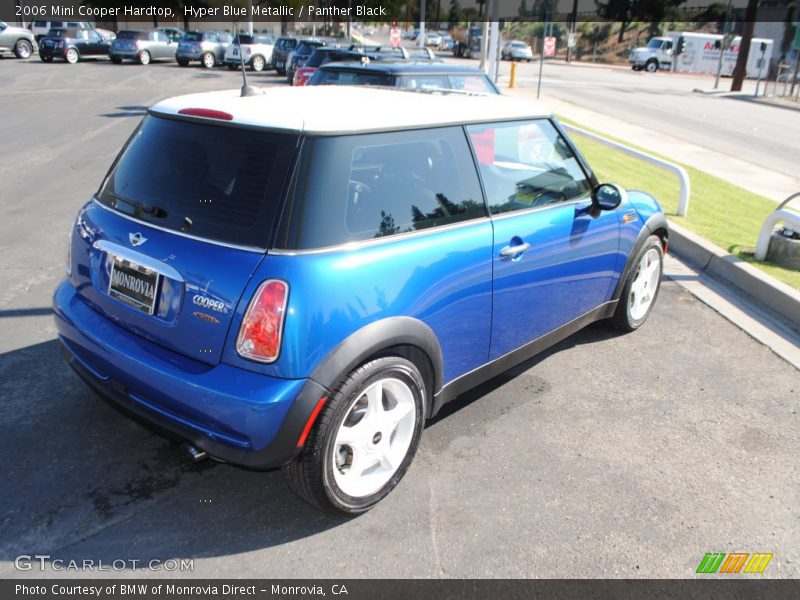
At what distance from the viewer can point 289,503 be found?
311 centimetres

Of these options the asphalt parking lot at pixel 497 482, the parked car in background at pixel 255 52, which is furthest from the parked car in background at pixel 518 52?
the asphalt parking lot at pixel 497 482

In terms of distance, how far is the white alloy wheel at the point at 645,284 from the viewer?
5027 mm

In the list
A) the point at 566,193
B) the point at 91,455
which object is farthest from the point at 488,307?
the point at 91,455

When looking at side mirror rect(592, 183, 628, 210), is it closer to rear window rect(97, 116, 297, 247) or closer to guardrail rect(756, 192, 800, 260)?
rear window rect(97, 116, 297, 247)

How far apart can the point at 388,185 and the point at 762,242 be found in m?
4.94

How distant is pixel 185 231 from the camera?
2.86m

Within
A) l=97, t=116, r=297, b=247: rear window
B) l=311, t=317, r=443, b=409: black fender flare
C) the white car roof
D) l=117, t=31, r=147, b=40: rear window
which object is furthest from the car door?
l=117, t=31, r=147, b=40: rear window

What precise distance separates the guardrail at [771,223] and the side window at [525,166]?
9.64 feet

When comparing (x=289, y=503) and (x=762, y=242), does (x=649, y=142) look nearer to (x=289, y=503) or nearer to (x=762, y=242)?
(x=762, y=242)

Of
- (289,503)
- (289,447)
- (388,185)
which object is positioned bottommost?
(289,503)

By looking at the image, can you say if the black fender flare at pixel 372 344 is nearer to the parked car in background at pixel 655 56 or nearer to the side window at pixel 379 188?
the side window at pixel 379 188

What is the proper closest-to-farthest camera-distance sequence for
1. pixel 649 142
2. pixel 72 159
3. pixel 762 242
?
1. pixel 762 242
2. pixel 72 159
3. pixel 649 142
